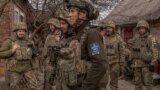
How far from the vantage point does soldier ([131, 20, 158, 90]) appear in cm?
991

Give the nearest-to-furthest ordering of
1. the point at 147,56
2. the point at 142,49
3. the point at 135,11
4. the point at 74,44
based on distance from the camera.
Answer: the point at 74,44 < the point at 147,56 < the point at 142,49 < the point at 135,11

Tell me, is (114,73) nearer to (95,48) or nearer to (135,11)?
(95,48)

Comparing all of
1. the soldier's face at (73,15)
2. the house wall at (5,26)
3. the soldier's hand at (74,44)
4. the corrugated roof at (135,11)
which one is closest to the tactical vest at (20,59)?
the soldier's hand at (74,44)

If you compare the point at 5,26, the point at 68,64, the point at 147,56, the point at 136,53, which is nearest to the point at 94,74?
the point at 68,64

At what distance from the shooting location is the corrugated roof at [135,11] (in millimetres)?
18141

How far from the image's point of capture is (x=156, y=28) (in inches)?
698

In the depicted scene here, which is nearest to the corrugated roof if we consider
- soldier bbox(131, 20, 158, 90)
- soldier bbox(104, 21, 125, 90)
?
soldier bbox(104, 21, 125, 90)

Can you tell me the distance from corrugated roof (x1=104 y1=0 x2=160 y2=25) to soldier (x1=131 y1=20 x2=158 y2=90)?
6.99 metres

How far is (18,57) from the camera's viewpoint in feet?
29.2

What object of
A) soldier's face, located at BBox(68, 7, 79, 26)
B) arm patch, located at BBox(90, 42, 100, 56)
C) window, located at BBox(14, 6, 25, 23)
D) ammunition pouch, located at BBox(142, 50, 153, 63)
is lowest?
ammunition pouch, located at BBox(142, 50, 153, 63)

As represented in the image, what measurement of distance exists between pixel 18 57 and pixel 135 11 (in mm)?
13744

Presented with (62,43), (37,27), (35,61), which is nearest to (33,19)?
(37,27)

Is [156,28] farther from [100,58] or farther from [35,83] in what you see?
[100,58]

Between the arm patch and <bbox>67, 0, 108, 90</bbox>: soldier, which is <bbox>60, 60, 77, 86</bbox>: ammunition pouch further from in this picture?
the arm patch
